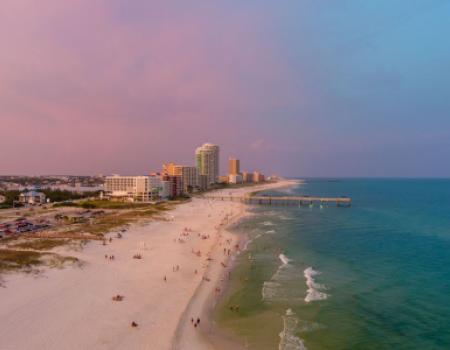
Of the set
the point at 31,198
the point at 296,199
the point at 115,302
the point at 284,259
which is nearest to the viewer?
the point at 115,302

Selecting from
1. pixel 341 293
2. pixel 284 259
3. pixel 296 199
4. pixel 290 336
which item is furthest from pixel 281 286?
pixel 296 199

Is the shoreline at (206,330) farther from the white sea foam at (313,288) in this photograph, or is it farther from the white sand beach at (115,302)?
the white sea foam at (313,288)

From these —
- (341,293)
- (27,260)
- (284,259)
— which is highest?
(27,260)

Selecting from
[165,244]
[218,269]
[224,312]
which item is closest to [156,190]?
[165,244]

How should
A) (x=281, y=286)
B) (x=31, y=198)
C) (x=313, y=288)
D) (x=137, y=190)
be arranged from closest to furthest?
(x=313, y=288) → (x=281, y=286) → (x=31, y=198) → (x=137, y=190)

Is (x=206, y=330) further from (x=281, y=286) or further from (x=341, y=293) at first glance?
(x=341, y=293)

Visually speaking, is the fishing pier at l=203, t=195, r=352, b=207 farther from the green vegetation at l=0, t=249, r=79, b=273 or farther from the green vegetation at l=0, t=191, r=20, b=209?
the green vegetation at l=0, t=249, r=79, b=273

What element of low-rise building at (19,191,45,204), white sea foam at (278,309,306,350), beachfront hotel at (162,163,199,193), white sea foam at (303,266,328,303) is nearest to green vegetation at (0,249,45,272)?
white sea foam at (278,309,306,350)
